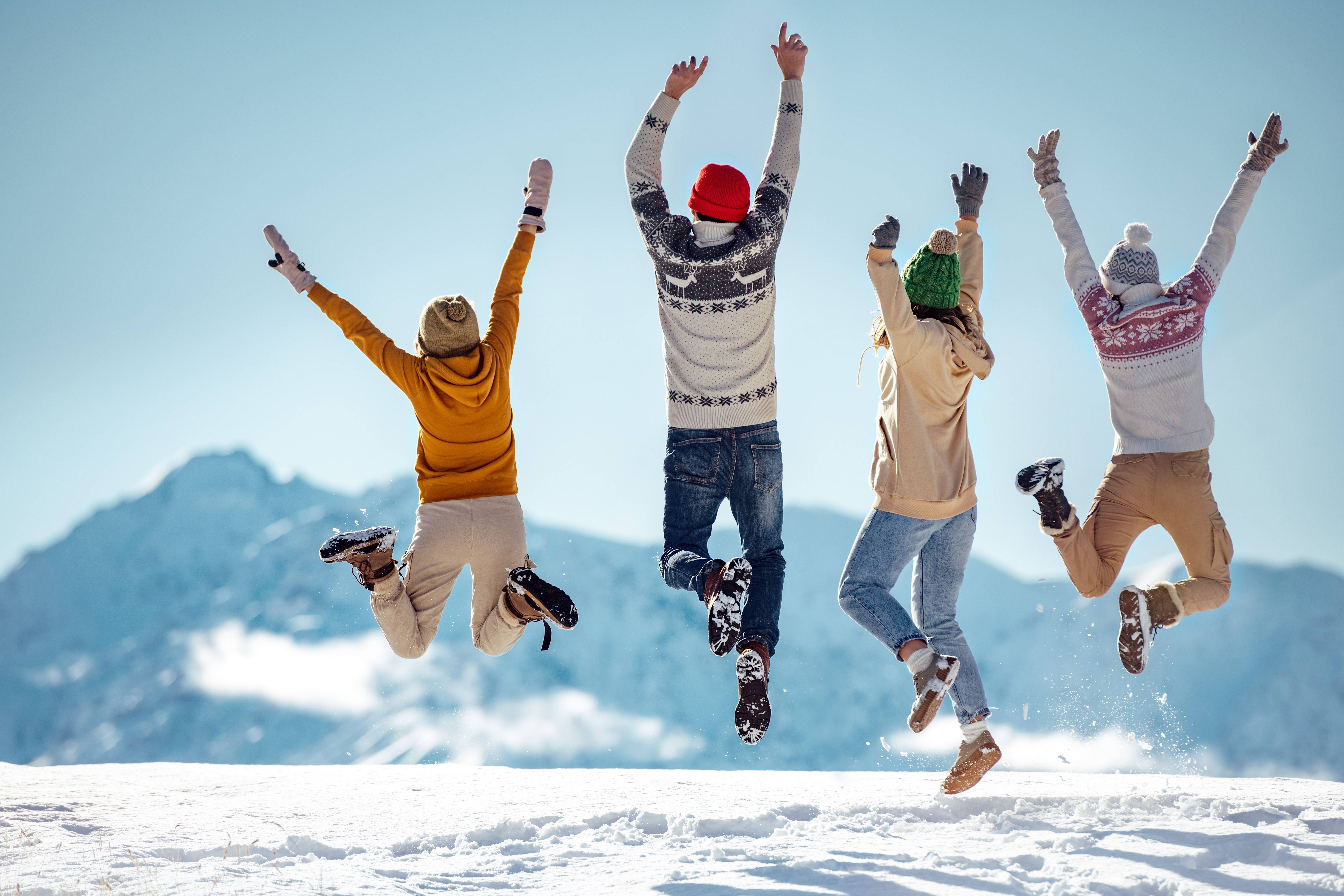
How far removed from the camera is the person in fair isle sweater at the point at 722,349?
506 centimetres

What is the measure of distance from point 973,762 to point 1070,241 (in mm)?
3462

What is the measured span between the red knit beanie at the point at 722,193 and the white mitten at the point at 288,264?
252 centimetres

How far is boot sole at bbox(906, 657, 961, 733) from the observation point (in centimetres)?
468

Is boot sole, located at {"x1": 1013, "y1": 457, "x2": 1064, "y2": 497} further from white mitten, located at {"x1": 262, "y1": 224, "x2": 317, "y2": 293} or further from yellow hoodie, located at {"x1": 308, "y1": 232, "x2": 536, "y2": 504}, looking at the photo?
white mitten, located at {"x1": 262, "y1": 224, "x2": 317, "y2": 293}

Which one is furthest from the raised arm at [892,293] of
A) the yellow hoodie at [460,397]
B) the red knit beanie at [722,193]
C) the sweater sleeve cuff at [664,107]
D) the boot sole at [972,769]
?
the boot sole at [972,769]

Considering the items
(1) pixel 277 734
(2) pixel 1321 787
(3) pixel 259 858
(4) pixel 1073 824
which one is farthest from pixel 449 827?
(1) pixel 277 734

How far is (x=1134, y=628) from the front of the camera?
5266 millimetres

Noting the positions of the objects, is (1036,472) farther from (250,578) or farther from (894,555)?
(250,578)

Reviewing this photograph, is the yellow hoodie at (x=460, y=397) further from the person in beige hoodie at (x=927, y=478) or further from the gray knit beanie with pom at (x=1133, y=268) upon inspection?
the gray knit beanie with pom at (x=1133, y=268)

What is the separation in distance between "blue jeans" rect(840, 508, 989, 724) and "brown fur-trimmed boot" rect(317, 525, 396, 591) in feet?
8.90

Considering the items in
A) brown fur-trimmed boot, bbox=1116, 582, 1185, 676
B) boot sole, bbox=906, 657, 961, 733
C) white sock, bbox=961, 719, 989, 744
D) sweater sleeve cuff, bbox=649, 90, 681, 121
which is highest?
sweater sleeve cuff, bbox=649, 90, 681, 121

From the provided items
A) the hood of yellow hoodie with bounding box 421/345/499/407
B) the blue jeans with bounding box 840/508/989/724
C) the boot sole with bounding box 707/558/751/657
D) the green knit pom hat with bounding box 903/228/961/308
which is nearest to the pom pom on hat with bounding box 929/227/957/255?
the green knit pom hat with bounding box 903/228/961/308

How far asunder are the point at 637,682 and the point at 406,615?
75.2 m

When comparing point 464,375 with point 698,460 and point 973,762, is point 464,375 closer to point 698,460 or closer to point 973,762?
point 698,460
